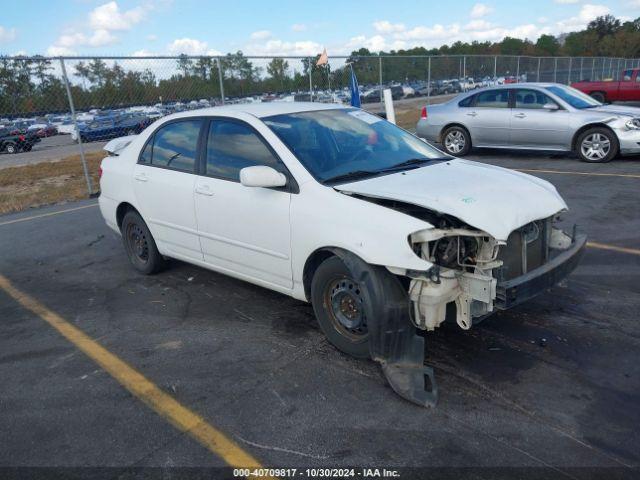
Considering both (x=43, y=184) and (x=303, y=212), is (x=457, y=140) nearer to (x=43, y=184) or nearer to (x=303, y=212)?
(x=303, y=212)

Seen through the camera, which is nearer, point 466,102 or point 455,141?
point 466,102

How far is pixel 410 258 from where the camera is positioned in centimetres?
318

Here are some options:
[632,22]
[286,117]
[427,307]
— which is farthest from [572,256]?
[632,22]

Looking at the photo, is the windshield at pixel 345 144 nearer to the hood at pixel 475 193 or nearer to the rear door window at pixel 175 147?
the hood at pixel 475 193

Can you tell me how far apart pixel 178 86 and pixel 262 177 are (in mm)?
9663

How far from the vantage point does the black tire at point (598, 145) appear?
10.2 meters

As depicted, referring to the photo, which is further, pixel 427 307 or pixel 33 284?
pixel 33 284

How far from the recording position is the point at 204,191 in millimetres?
4504

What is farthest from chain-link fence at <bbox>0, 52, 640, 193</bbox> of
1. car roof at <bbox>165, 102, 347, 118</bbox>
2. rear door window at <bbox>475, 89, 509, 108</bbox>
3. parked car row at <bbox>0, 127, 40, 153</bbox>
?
car roof at <bbox>165, 102, 347, 118</bbox>

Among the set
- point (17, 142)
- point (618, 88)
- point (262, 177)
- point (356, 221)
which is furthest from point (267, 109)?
point (17, 142)

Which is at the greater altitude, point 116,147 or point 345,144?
point 345,144

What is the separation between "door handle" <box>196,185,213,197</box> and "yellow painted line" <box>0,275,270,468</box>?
1430 mm

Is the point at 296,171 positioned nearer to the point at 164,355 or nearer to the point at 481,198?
the point at 481,198

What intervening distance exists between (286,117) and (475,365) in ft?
7.88
